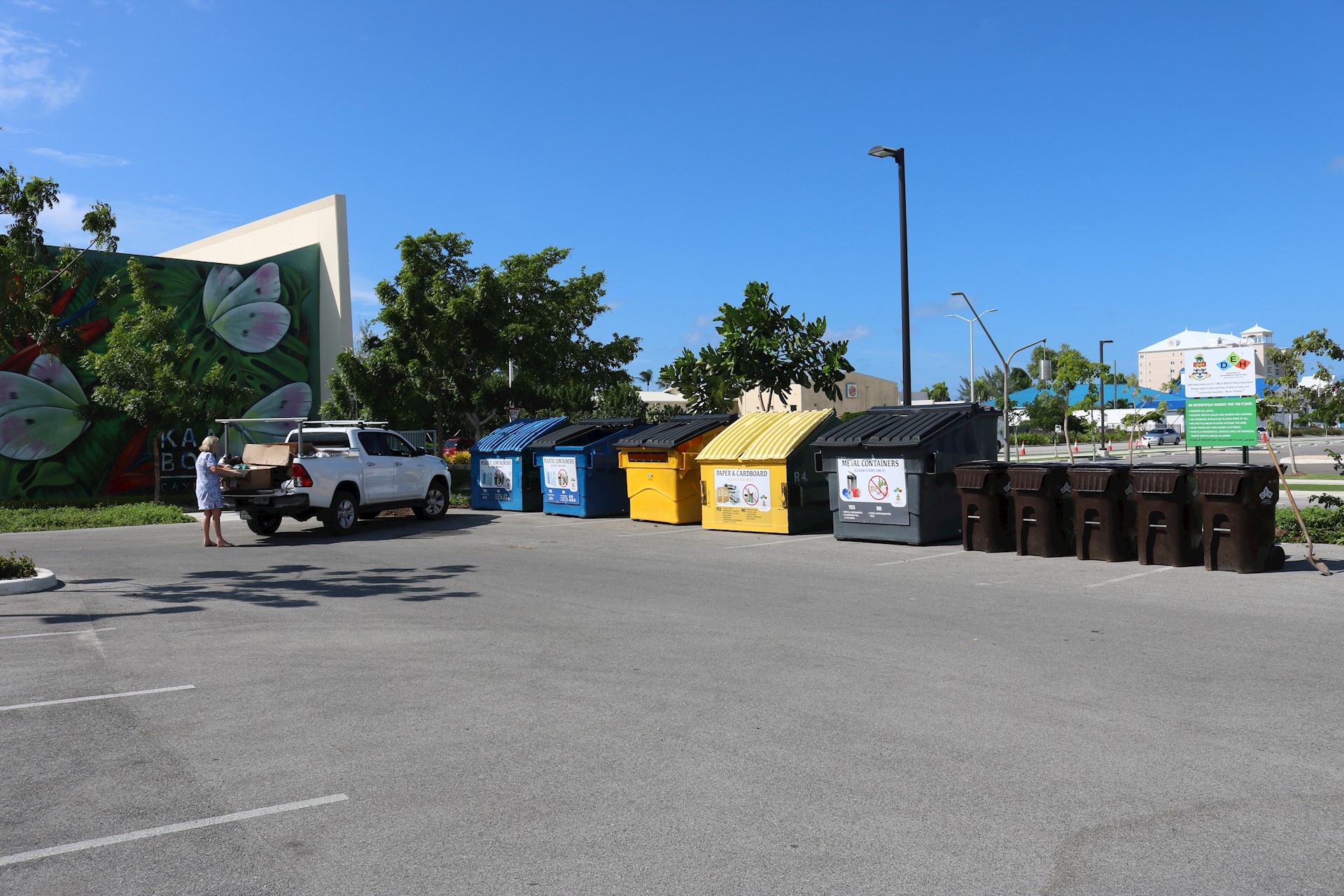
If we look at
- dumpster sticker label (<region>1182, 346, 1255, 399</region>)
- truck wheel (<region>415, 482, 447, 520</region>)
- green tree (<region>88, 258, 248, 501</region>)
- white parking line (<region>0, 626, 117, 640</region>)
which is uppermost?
green tree (<region>88, 258, 248, 501</region>)

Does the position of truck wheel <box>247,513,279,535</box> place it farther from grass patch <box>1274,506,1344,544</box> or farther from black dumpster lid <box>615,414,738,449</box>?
grass patch <box>1274,506,1344,544</box>

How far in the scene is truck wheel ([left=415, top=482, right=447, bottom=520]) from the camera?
19.5 m

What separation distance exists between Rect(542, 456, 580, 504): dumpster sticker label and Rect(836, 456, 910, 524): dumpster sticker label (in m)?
6.46

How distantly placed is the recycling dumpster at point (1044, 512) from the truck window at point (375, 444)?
11.1 meters

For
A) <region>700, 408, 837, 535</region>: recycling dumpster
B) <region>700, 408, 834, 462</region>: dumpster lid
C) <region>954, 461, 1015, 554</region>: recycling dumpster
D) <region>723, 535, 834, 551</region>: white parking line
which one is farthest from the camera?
<region>700, 408, 834, 462</region>: dumpster lid

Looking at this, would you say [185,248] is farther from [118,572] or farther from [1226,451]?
[1226,451]

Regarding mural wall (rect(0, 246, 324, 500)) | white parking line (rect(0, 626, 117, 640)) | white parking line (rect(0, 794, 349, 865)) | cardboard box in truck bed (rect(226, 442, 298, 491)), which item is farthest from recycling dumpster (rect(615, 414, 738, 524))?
white parking line (rect(0, 794, 349, 865))

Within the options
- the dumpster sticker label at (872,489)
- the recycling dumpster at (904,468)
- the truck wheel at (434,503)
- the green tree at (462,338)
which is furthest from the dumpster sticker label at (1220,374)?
the green tree at (462,338)

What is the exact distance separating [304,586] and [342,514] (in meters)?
6.38

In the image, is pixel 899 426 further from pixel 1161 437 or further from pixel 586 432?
pixel 1161 437

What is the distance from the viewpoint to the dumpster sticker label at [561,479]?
63.6 feet

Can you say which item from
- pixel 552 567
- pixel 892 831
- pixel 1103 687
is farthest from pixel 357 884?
pixel 552 567

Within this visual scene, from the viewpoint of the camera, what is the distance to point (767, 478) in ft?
51.6

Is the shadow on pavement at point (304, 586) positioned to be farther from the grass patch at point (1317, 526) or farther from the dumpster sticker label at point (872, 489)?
the grass patch at point (1317, 526)
